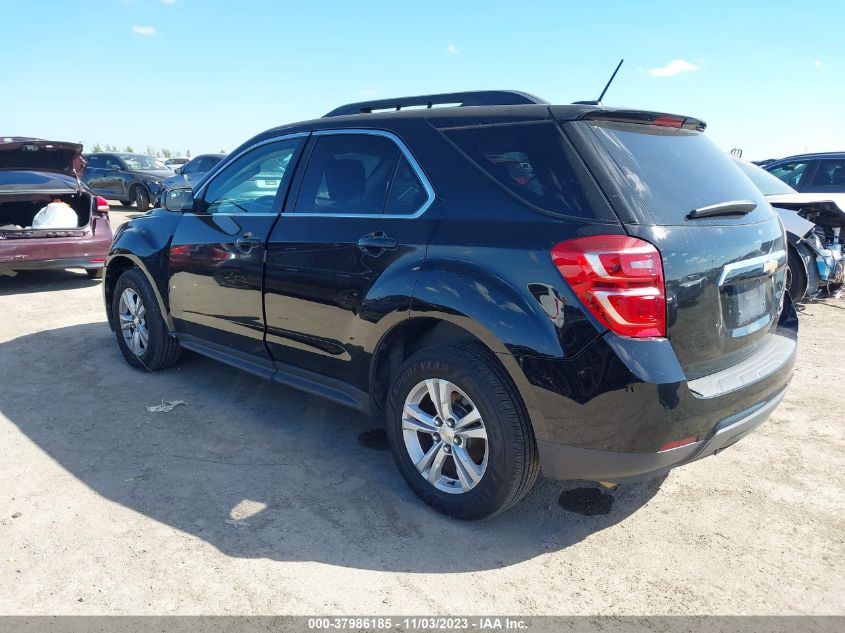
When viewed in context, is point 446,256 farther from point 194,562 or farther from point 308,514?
point 194,562

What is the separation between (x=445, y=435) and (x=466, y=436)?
0.12 metres

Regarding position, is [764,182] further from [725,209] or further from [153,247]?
[153,247]

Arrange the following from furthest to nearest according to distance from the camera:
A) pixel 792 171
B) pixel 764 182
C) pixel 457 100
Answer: pixel 792 171 → pixel 764 182 → pixel 457 100

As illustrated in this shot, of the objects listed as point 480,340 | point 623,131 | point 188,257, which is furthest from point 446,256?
point 188,257

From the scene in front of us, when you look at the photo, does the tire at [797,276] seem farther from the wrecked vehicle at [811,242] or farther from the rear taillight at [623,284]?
the rear taillight at [623,284]

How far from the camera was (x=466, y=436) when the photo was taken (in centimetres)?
288

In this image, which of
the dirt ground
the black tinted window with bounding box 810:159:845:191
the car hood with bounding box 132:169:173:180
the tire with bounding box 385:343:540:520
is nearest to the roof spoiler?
the tire with bounding box 385:343:540:520

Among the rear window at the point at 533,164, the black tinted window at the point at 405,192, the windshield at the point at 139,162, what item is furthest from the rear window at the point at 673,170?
the windshield at the point at 139,162

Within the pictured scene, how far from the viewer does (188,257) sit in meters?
4.37

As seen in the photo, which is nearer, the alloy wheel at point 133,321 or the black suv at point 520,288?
the black suv at point 520,288

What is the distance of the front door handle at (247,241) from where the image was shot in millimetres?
3812

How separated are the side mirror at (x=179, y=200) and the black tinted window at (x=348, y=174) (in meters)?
1.14

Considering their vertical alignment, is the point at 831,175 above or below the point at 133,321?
above

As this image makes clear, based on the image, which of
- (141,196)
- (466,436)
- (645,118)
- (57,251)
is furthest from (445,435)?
(141,196)
